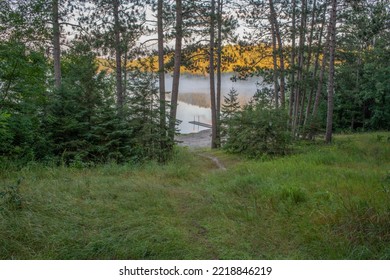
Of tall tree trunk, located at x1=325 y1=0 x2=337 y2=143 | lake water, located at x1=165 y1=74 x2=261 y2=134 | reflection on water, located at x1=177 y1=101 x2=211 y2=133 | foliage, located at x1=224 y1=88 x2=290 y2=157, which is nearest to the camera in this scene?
foliage, located at x1=224 y1=88 x2=290 y2=157

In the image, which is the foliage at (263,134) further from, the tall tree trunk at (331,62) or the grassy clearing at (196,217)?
the grassy clearing at (196,217)

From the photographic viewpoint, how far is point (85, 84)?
9.44 m

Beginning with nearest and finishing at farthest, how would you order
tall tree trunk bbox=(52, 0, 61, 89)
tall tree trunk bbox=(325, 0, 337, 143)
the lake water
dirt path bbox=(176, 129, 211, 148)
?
tall tree trunk bbox=(52, 0, 61, 89), tall tree trunk bbox=(325, 0, 337, 143), dirt path bbox=(176, 129, 211, 148), the lake water

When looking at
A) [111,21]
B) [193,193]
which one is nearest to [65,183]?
[193,193]

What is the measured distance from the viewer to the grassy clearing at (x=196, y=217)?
3193 mm

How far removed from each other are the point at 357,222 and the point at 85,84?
861cm

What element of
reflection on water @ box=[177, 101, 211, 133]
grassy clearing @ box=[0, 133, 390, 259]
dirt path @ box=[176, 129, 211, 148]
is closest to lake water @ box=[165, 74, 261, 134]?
reflection on water @ box=[177, 101, 211, 133]

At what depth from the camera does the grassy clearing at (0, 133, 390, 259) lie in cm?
319

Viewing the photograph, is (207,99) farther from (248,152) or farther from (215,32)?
(248,152)

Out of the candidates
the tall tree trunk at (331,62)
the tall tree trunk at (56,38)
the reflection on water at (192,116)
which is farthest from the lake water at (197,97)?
the tall tree trunk at (56,38)

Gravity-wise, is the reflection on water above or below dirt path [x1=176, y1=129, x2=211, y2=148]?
above

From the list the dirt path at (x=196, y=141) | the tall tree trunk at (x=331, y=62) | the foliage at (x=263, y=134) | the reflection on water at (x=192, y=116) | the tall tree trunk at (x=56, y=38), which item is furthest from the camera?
the reflection on water at (x=192, y=116)

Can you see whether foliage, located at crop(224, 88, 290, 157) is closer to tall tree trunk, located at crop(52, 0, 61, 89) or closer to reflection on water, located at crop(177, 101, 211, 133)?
tall tree trunk, located at crop(52, 0, 61, 89)

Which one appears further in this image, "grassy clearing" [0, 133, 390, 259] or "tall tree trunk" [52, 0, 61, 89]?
"tall tree trunk" [52, 0, 61, 89]
